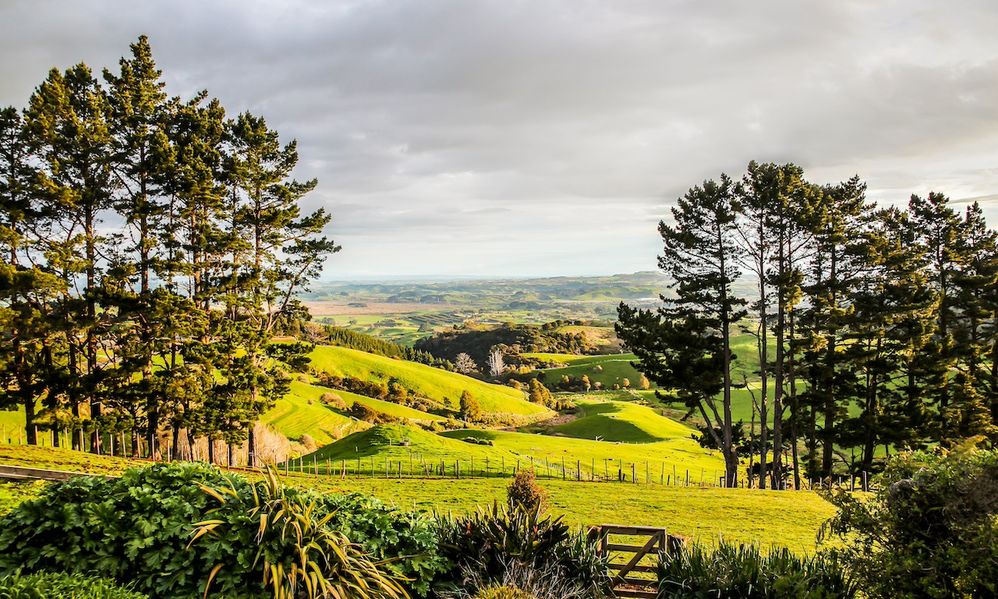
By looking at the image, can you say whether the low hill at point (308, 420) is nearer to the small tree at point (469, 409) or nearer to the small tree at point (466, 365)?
the small tree at point (469, 409)

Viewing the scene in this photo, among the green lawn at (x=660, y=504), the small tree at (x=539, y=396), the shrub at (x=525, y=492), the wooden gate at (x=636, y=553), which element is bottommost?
the small tree at (x=539, y=396)

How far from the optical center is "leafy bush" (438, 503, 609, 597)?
8719mm

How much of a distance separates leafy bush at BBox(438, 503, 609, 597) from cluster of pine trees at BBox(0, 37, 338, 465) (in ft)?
71.6

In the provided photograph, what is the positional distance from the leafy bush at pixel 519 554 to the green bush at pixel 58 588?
453 centimetres

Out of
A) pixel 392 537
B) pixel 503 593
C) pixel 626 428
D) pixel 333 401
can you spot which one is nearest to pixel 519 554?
pixel 503 593

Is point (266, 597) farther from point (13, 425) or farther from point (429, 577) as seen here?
point (13, 425)

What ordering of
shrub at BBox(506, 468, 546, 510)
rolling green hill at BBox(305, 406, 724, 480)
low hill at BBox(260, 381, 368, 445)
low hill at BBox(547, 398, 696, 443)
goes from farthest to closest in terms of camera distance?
low hill at BBox(547, 398, 696, 443), low hill at BBox(260, 381, 368, 445), rolling green hill at BBox(305, 406, 724, 480), shrub at BBox(506, 468, 546, 510)

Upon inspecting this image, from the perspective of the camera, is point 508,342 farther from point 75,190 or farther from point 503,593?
point 503,593

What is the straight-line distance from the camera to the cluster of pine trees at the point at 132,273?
79.0 ft

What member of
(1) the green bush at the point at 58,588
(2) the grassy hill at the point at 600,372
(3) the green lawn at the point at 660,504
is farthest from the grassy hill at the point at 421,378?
(1) the green bush at the point at 58,588

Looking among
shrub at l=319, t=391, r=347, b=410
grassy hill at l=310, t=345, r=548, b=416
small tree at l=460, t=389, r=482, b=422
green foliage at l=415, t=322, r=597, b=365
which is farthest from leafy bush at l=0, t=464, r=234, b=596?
green foliage at l=415, t=322, r=597, b=365

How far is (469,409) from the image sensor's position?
80438mm

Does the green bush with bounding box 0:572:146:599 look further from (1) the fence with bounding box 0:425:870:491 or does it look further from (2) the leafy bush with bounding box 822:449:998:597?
(1) the fence with bounding box 0:425:870:491

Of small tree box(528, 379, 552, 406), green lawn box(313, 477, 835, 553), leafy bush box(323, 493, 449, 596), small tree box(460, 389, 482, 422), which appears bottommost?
small tree box(528, 379, 552, 406)
